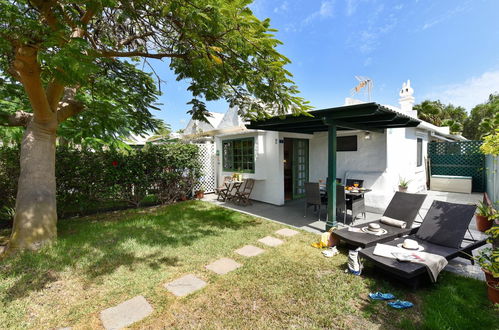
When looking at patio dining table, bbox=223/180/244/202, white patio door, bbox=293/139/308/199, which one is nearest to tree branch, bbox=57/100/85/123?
patio dining table, bbox=223/180/244/202

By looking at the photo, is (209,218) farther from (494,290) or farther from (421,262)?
(494,290)

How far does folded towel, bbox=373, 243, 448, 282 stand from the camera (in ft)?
10.0

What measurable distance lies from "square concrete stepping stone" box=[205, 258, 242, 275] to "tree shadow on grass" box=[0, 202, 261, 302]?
2.18 feet

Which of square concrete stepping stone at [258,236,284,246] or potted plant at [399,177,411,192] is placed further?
potted plant at [399,177,411,192]

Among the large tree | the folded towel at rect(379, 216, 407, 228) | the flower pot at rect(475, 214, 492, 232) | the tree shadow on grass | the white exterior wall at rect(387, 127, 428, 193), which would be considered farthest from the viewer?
the white exterior wall at rect(387, 127, 428, 193)

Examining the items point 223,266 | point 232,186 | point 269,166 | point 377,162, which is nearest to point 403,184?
point 377,162

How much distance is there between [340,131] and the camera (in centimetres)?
866

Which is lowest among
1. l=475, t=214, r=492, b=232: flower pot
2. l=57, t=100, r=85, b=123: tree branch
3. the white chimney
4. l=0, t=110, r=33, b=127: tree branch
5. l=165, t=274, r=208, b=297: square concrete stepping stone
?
l=165, t=274, r=208, b=297: square concrete stepping stone

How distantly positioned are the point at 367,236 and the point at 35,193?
261 inches

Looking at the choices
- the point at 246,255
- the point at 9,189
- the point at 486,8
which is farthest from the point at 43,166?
the point at 486,8

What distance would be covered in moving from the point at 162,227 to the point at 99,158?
3.21 metres

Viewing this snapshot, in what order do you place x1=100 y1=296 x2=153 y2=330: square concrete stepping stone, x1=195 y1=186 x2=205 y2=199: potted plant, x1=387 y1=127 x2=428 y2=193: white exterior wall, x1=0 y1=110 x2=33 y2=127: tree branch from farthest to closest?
x1=195 y1=186 x2=205 y2=199: potted plant → x1=387 y1=127 x2=428 y2=193: white exterior wall → x1=0 y1=110 x2=33 y2=127: tree branch → x1=100 y1=296 x2=153 y2=330: square concrete stepping stone

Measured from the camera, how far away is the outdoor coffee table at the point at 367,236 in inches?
157

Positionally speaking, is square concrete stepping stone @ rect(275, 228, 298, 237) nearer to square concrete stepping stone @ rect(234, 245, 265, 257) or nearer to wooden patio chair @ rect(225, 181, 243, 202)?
square concrete stepping stone @ rect(234, 245, 265, 257)
